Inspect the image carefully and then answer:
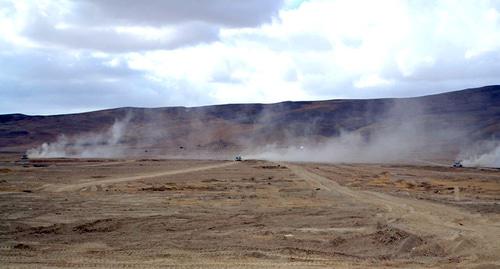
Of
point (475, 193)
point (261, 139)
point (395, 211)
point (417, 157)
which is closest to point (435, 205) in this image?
point (395, 211)

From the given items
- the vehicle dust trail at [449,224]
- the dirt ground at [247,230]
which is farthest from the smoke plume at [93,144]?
the vehicle dust trail at [449,224]

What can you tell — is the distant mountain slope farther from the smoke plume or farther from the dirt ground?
the dirt ground

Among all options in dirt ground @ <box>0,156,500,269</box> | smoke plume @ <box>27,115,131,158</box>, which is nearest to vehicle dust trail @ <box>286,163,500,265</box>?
dirt ground @ <box>0,156,500,269</box>

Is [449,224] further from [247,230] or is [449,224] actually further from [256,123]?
[256,123]

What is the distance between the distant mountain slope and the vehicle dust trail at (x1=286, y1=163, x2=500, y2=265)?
10404 cm

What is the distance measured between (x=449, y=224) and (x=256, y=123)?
152288mm

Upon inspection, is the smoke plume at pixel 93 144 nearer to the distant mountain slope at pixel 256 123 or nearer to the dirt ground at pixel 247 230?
the distant mountain slope at pixel 256 123

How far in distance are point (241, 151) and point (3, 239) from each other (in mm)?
122186

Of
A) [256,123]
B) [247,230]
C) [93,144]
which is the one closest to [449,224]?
[247,230]

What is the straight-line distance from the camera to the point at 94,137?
6560 inches

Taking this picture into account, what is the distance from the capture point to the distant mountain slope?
14625cm

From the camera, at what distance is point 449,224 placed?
68.3 ft

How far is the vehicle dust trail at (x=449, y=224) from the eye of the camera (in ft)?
52.9

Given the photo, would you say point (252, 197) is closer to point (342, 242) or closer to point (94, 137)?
point (342, 242)
